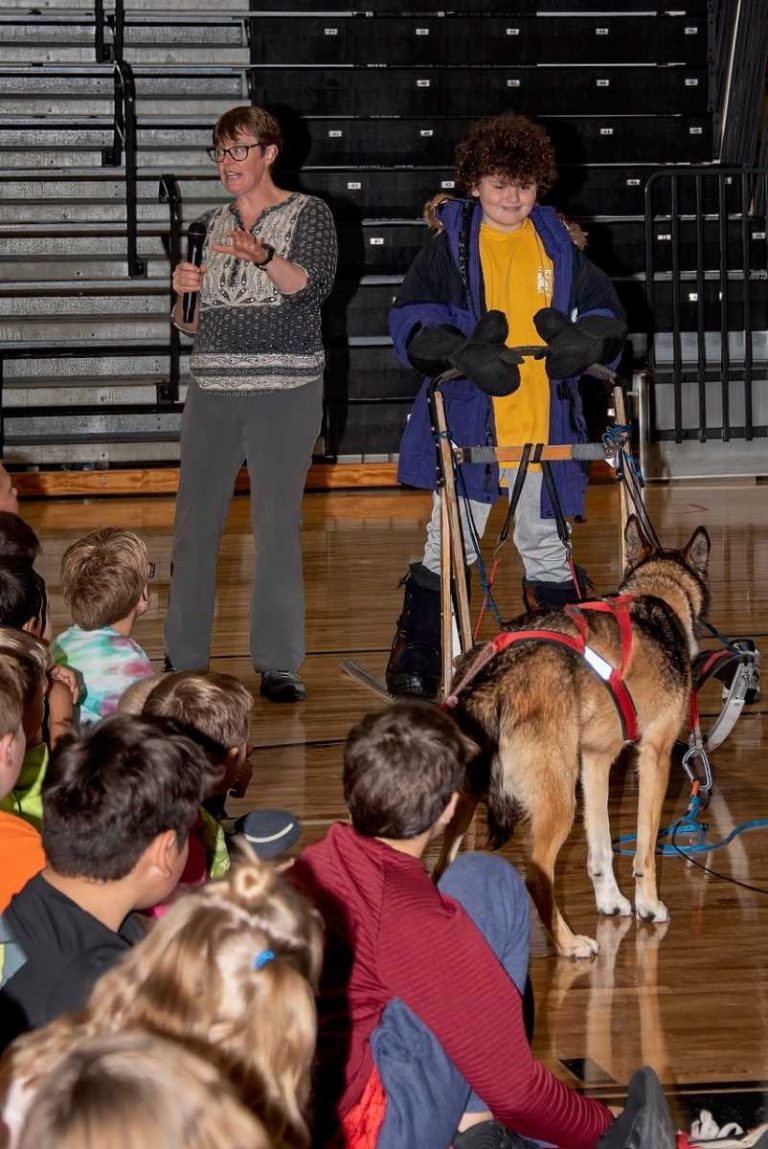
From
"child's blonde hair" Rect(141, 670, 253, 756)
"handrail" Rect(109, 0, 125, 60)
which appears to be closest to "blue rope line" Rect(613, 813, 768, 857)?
"child's blonde hair" Rect(141, 670, 253, 756)

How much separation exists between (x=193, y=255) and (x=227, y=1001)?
3.91 m

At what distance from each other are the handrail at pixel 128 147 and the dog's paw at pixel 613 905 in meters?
8.03

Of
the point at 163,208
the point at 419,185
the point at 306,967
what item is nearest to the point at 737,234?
the point at 419,185

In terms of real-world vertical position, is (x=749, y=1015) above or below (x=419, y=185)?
below

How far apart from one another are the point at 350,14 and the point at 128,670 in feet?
29.7

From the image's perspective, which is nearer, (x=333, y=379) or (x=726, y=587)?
(x=726, y=587)

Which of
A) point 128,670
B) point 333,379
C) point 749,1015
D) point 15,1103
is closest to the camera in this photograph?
point 15,1103

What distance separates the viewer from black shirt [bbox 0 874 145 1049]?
73.5 inches

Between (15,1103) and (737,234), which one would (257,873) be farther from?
(737,234)

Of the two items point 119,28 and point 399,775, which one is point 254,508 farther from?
point 119,28

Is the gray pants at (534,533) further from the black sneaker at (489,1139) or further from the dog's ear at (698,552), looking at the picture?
the black sneaker at (489,1139)

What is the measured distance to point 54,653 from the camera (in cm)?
366

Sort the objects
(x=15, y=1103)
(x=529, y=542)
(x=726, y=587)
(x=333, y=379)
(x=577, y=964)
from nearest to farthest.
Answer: (x=15, y=1103), (x=577, y=964), (x=529, y=542), (x=726, y=587), (x=333, y=379)

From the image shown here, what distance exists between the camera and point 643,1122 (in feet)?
6.72
